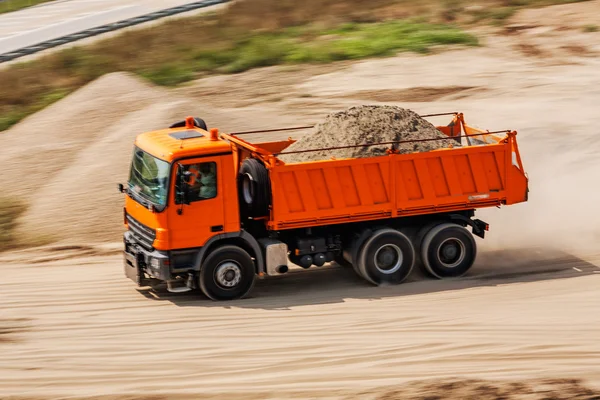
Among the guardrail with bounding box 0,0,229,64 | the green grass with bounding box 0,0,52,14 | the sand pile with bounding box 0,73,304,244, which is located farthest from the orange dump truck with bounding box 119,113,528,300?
the green grass with bounding box 0,0,52,14

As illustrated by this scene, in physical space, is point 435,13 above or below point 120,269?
above

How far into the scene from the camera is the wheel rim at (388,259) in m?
14.9

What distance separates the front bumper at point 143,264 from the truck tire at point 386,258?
9.42 feet

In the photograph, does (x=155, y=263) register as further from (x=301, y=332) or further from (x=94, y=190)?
(x=94, y=190)

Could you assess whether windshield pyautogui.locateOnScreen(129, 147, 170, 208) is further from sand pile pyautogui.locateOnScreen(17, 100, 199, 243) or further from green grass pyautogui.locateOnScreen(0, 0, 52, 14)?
green grass pyautogui.locateOnScreen(0, 0, 52, 14)

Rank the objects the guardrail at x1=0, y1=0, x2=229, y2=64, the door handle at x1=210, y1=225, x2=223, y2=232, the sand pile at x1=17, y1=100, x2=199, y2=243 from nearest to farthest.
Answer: the door handle at x1=210, y1=225, x2=223, y2=232 → the sand pile at x1=17, y1=100, x2=199, y2=243 → the guardrail at x1=0, y1=0, x2=229, y2=64

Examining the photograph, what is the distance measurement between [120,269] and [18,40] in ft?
64.6

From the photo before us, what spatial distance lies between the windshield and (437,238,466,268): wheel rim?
4240mm

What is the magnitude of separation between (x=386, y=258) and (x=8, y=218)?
778 cm

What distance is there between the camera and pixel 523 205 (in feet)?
58.2

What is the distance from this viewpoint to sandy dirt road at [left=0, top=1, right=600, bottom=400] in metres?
11.7

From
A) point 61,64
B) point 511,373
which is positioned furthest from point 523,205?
point 61,64

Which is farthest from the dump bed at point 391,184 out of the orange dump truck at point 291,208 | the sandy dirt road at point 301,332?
the sandy dirt road at point 301,332

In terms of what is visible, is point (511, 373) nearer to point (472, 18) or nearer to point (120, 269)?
point (120, 269)
